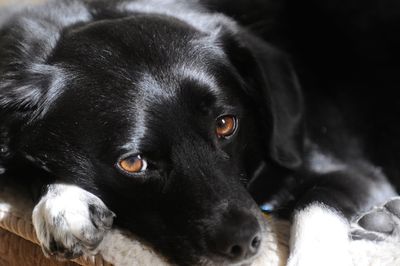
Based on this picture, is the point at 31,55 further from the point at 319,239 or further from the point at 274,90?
the point at 319,239

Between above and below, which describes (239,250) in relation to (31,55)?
below

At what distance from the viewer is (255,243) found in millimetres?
1335

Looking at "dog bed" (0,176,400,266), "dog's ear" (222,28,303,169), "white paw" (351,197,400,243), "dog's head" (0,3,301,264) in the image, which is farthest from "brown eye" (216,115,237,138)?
"white paw" (351,197,400,243)

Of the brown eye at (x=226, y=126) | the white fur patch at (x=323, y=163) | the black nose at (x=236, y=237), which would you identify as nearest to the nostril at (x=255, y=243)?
the black nose at (x=236, y=237)

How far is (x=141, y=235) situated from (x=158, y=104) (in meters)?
0.33

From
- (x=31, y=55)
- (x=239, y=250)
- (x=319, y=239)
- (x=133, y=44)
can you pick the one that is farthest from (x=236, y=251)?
(x=31, y=55)

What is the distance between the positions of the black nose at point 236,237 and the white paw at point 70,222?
0.99 ft

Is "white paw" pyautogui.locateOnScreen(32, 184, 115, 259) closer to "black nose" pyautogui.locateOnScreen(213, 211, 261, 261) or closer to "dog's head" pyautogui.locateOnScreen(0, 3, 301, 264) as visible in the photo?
"dog's head" pyautogui.locateOnScreen(0, 3, 301, 264)

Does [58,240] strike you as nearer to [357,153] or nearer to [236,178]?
[236,178]

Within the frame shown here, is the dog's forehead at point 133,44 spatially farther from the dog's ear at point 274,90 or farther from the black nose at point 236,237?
the black nose at point 236,237

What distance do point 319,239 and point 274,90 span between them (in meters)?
0.46

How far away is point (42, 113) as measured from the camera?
1467 millimetres

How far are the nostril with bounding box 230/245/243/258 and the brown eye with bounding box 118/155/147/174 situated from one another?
287mm

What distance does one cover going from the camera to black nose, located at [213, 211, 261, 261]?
4.21ft
